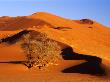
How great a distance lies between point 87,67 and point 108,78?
196 inches

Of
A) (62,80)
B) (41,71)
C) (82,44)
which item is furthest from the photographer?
(82,44)

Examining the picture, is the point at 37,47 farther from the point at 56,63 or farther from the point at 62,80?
the point at 62,80

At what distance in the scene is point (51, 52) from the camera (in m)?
38.7

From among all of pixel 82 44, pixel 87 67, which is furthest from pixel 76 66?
pixel 82 44

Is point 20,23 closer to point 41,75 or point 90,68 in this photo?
point 90,68

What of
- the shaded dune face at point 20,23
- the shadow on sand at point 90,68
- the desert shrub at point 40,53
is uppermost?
the shaded dune face at point 20,23

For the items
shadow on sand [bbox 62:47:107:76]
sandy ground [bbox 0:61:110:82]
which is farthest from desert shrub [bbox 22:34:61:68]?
shadow on sand [bbox 62:47:107:76]

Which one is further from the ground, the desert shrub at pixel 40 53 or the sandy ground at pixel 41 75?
the desert shrub at pixel 40 53

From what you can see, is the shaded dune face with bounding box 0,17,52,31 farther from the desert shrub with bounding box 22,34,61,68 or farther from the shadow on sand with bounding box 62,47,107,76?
the shadow on sand with bounding box 62,47,107,76

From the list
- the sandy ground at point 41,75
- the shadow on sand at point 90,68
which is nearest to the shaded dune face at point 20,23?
the shadow on sand at point 90,68

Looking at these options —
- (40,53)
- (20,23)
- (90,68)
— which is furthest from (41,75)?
(20,23)

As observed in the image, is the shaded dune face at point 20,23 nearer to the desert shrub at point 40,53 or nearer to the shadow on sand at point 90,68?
the desert shrub at point 40,53

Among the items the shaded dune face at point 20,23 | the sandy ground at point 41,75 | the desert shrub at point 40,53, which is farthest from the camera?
the shaded dune face at point 20,23

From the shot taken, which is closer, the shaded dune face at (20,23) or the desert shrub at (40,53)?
the desert shrub at (40,53)
